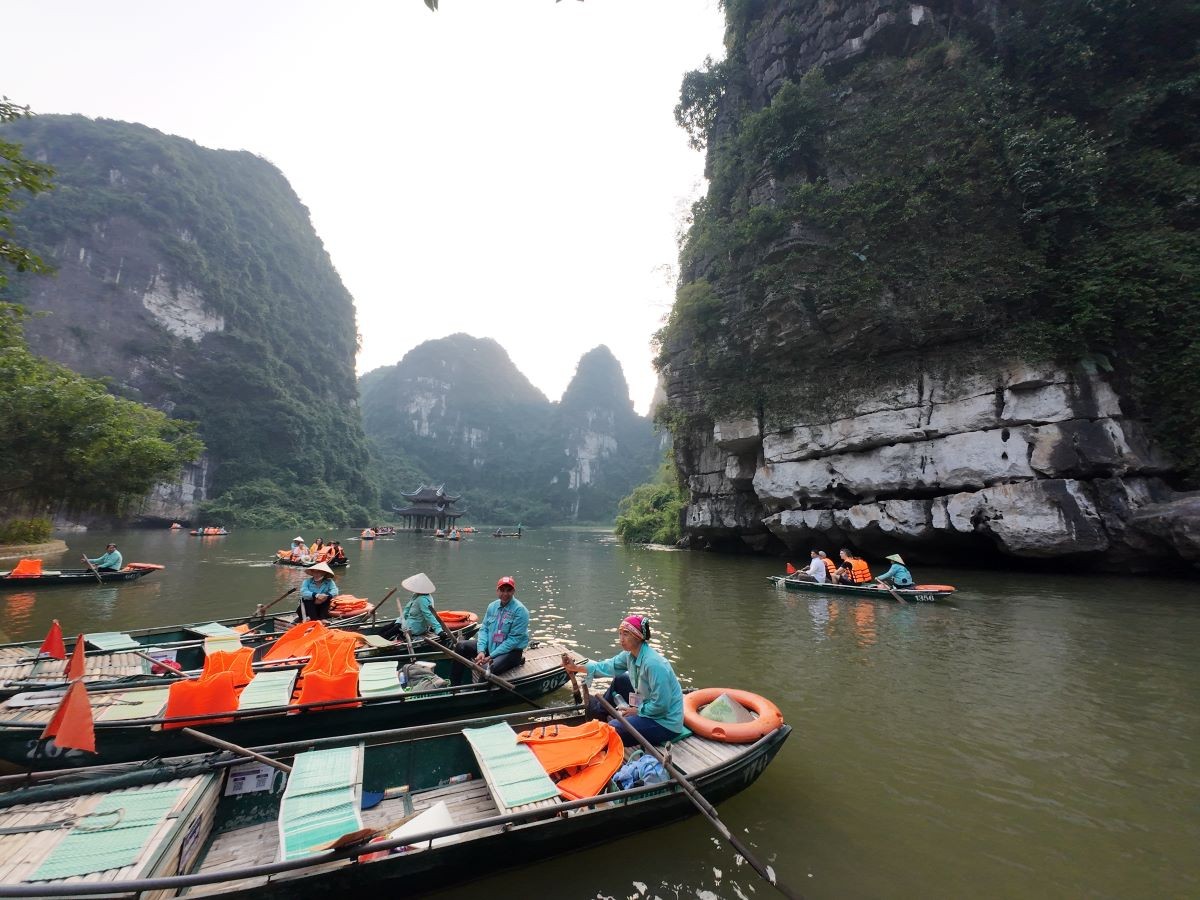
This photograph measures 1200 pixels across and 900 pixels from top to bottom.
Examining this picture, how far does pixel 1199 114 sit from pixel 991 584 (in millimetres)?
16311

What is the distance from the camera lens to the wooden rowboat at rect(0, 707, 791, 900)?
8.95 ft

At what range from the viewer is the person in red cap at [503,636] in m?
6.30

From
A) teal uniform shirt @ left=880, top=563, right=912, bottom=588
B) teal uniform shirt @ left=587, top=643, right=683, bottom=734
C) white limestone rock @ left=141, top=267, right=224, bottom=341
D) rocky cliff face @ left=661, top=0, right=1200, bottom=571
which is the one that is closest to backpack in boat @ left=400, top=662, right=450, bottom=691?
teal uniform shirt @ left=587, top=643, right=683, bottom=734

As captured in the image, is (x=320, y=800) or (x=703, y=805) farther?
(x=703, y=805)

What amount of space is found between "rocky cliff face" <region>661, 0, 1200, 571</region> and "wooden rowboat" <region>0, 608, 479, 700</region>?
16773 mm

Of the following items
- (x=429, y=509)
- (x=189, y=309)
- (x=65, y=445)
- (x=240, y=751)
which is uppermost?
(x=189, y=309)

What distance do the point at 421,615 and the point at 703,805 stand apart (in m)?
5.25

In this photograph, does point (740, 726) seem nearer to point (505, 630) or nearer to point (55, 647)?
point (505, 630)

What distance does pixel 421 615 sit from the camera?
7.51m

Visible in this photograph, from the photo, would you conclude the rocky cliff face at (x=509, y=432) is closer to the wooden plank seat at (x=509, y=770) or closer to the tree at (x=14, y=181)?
the tree at (x=14, y=181)

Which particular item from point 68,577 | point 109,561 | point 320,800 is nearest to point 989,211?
point 320,800

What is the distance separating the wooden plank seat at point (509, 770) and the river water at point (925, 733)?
49 centimetres

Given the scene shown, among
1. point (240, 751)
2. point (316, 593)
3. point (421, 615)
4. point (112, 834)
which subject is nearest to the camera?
point (112, 834)

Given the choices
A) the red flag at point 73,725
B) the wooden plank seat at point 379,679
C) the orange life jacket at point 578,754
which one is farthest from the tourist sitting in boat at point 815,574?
the red flag at point 73,725
